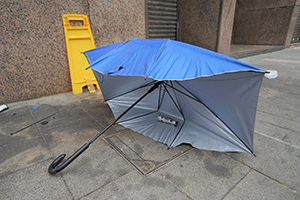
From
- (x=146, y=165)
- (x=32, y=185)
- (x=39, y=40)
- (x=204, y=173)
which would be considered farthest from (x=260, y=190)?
(x=39, y=40)

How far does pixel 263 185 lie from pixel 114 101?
2.87m

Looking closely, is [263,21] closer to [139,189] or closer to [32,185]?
[139,189]

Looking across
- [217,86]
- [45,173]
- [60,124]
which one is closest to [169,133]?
[217,86]

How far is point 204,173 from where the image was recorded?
6.95ft

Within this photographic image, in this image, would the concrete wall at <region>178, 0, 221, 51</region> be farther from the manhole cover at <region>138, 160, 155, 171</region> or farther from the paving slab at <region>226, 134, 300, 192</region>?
the manhole cover at <region>138, 160, 155, 171</region>

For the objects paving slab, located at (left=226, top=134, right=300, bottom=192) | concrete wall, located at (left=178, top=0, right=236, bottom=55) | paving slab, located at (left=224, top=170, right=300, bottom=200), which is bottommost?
paving slab, located at (left=226, top=134, right=300, bottom=192)

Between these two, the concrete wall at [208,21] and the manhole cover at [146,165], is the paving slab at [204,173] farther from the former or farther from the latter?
the concrete wall at [208,21]

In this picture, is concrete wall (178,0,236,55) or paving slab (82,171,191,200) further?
concrete wall (178,0,236,55)

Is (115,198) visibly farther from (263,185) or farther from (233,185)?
(263,185)

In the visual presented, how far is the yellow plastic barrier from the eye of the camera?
15.3 feet

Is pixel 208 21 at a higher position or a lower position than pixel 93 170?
higher

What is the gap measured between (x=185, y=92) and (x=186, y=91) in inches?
1.9

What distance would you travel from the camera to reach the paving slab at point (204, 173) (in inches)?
74.0

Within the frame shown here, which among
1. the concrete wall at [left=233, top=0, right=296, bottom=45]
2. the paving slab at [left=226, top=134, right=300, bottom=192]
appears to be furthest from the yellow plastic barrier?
the concrete wall at [left=233, top=0, right=296, bottom=45]
